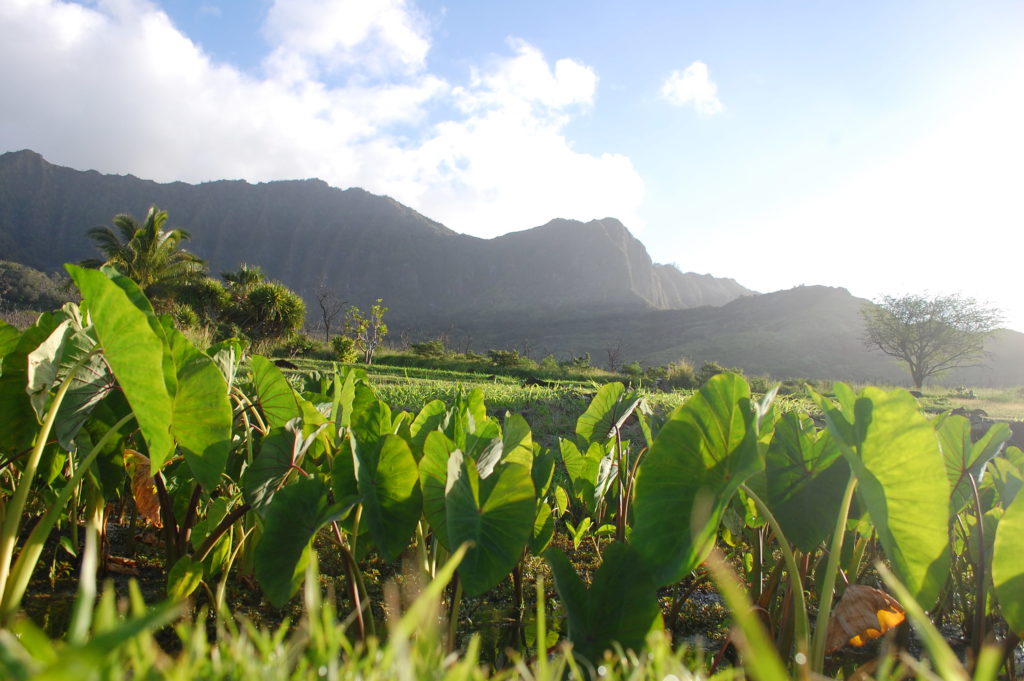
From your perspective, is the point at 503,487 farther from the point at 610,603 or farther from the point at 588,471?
the point at 588,471

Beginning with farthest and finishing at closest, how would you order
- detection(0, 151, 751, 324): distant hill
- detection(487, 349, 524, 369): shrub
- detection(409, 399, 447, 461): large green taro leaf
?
detection(0, 151, 751, 324): distant hill, detection(487, 349, 524, 369): shrub, detection(409, 399, 447, 461): large green taro leaf

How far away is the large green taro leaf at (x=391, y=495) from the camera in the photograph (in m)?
0.86

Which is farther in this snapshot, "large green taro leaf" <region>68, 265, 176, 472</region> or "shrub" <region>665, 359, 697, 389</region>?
"shrub" <region>665, 359, 697, 389</region>

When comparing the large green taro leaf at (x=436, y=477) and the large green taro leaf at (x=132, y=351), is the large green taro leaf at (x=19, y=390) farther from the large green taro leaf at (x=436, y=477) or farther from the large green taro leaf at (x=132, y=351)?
the large green taro leaf at (x=436, y=477)

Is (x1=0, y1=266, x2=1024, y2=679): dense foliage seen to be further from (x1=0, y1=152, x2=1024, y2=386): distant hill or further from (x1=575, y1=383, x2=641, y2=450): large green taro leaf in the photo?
(x1=0, y1=152, x2=1024, y2=386): distant hill

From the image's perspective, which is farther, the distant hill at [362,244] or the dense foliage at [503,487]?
Answer: the distant hill at [362,244]

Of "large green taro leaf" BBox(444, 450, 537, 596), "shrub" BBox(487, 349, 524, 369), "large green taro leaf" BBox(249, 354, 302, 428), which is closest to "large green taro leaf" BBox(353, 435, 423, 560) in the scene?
"large green taro leaf" BBox(444, 450, 537, 596)

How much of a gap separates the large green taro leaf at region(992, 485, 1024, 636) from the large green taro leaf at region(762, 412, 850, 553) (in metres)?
0.20

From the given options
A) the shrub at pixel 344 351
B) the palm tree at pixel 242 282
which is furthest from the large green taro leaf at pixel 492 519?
the palm tree at pixel 242 282

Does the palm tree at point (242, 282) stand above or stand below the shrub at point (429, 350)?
above

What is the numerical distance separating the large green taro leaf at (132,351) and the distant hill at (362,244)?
224 feet

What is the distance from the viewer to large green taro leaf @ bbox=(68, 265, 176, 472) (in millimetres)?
726

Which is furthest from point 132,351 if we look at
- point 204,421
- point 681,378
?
point 681,378

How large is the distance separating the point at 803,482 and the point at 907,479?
205 mm
